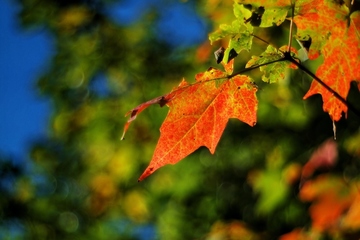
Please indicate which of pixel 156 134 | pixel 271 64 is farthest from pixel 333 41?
pixel 156 134

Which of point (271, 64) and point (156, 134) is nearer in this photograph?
point (271, 64)

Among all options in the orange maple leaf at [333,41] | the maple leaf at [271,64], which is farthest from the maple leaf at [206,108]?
the orange maple leaf at [333,41]

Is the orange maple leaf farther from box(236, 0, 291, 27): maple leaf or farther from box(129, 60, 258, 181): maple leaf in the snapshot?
box(129, 60, 258, 181): maple leaf

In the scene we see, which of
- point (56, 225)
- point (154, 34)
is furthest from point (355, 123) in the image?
point (56, 225)

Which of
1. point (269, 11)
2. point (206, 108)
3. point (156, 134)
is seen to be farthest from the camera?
point (156, 134)

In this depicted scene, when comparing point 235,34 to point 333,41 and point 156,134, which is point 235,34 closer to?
point 333,41

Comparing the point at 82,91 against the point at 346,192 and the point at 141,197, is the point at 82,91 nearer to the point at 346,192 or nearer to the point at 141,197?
the point at 141,197
